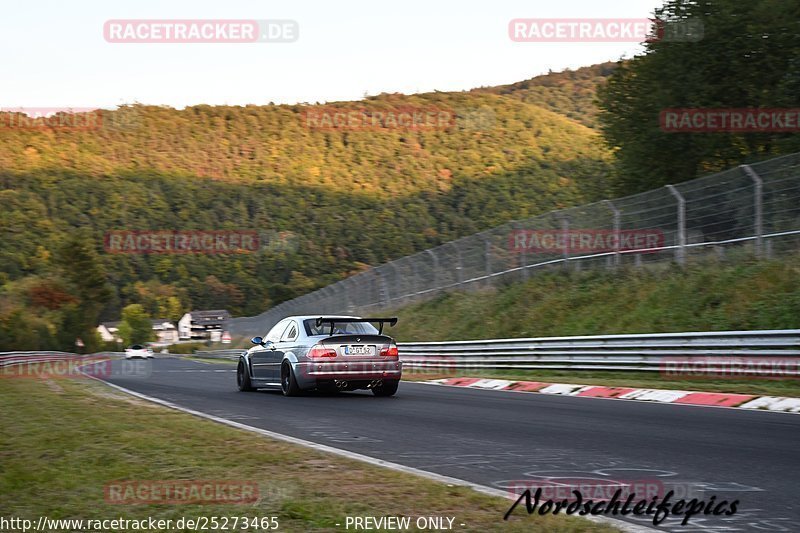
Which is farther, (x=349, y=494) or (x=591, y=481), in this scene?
(x=591, y=481)

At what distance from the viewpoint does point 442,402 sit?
45.6 ft

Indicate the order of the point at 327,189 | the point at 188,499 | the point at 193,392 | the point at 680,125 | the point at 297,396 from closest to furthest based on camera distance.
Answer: the point at 188,499 < the point at 297,396 < the point at 193,392 < the point at 680,125 < the point at 327,189

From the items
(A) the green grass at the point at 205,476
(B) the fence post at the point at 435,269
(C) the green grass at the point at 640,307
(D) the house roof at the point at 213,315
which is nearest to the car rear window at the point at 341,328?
(C) the green grass at the point at 640,307

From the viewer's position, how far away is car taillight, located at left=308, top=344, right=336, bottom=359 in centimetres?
1522

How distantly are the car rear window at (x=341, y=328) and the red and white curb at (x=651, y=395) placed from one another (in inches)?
117

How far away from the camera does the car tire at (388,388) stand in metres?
15.6

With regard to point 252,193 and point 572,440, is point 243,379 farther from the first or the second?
point 252,193

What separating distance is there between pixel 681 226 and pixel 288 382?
31.9ft

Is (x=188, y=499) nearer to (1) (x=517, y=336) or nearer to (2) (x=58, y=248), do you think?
(1) (x=517, y=336)

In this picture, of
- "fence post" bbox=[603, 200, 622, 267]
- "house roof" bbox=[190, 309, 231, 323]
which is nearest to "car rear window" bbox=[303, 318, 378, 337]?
"fence post" bbox=[603, 200, 622, 267]

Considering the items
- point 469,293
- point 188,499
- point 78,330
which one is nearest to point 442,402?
point 188,499

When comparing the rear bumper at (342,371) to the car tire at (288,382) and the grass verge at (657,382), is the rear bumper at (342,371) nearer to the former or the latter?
the car tire at (288,382)

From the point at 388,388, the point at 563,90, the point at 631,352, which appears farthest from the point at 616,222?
the point at 563,90

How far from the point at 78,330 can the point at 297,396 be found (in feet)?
360
